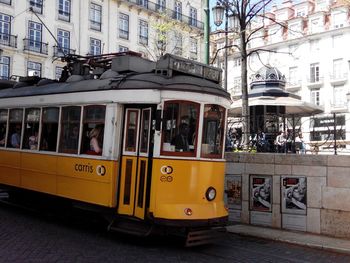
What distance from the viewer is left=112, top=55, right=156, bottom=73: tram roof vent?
9266 millimetres

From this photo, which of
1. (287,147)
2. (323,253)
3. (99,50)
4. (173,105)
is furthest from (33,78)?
(99,50)

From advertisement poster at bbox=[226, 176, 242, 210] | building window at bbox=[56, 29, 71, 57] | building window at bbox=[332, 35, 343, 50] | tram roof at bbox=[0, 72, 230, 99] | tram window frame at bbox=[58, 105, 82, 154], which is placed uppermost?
building window at bbox=[332, 35, 343, 50]

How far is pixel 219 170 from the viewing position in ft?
28.4

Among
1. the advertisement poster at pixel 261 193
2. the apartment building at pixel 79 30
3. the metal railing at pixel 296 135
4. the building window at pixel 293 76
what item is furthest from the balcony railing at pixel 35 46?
the advertisement poster at pixel 261 193

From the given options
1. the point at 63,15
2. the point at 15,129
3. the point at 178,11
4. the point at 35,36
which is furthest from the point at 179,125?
the point at 178,11

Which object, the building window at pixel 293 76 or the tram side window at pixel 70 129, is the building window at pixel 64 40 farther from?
the tram side window at pixel 70 129

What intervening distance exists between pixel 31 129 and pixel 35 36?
105 ft

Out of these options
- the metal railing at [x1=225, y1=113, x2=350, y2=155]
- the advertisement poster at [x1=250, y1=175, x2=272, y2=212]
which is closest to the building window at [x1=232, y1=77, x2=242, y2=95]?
the metal railing at [x1=225, y1=113, x2=350, y2=155]

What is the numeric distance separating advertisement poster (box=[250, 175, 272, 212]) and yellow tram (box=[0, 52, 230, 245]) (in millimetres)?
2140

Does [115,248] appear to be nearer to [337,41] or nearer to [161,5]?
[161,5]

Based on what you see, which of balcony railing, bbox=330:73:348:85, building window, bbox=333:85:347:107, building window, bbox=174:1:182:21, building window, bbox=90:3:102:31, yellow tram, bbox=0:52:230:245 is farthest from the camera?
building window, bbox=333:85:347:107

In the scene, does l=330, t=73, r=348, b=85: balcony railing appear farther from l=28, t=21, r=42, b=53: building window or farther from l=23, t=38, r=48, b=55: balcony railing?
l=28, t=21, r=42, b=53: building window

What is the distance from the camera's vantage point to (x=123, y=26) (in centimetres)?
4784

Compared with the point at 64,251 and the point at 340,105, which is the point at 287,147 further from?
the point at 340,105
